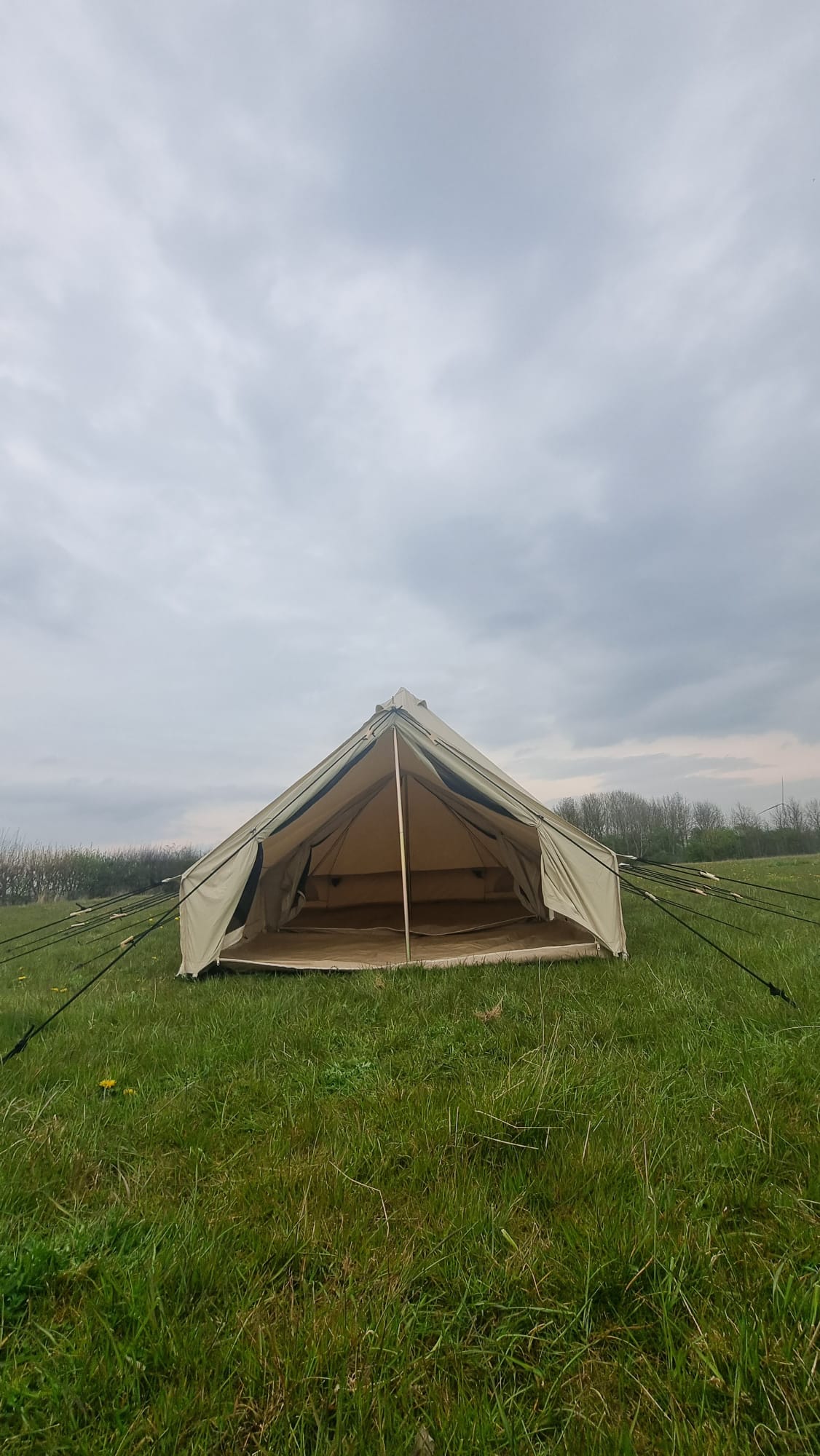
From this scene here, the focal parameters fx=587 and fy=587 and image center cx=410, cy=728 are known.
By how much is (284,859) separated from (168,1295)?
17.3 ft

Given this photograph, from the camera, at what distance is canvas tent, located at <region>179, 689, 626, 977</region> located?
4480mm

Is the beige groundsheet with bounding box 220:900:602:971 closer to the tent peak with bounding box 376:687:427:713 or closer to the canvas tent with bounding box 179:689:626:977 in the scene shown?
the canvas tent with bounding box 179:689:626:977

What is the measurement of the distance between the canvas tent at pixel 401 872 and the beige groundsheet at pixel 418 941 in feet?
0.06

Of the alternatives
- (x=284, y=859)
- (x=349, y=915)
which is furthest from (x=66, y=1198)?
(x=349, y=915)

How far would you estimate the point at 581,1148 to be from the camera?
1.81 meters

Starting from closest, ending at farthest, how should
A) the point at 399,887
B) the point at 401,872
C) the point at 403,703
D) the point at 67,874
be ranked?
1. the point at 403,703
2. the point at 401,872
3. the point at 399,887
4. the point at 67,874

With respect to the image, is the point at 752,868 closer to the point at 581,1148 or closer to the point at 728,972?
the point at 728,972

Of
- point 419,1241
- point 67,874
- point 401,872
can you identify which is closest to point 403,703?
point 401,872

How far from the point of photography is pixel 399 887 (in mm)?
7758

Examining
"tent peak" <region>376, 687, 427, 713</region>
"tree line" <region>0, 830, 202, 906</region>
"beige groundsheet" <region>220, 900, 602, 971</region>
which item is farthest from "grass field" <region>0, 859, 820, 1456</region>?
"tree line" <region>0, 830, 202, 906</region>

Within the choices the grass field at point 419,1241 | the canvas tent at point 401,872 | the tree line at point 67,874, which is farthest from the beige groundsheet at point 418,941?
the tree line at point 67,874

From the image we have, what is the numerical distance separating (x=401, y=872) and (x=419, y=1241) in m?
5.09

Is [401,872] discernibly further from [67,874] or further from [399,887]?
[67,874]

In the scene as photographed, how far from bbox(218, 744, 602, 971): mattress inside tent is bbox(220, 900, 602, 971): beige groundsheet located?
0.08ft
